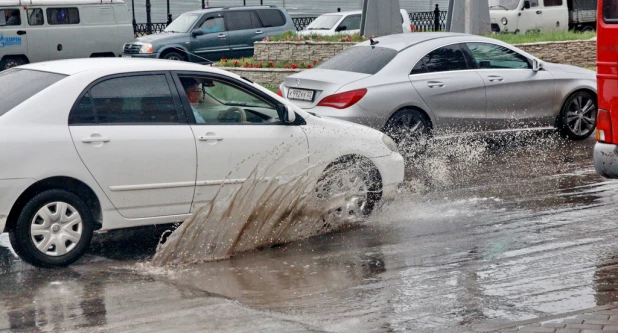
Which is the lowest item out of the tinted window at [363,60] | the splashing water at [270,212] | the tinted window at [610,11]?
the splashing water at [270,212]

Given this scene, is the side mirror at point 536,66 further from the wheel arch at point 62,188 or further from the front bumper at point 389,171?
the wheel arch at point 62,188

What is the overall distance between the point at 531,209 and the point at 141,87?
3852 millimetres

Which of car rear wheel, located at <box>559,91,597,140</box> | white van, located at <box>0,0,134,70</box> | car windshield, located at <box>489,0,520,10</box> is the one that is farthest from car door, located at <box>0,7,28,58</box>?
car rear wheel, located at <box>559,91,597,140</box>

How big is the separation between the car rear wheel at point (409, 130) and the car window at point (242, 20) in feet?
51.2

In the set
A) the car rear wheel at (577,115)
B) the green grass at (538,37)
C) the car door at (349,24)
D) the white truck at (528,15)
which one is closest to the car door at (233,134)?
the car rear wheel at (577,115)

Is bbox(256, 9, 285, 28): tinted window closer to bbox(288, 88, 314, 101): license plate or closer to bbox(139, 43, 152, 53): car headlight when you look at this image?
bbox(139, 43, 152, 53): car headlight

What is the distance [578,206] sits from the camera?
9258 millimetres

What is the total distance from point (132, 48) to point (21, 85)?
62.9ft

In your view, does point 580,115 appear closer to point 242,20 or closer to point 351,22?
point 351,22

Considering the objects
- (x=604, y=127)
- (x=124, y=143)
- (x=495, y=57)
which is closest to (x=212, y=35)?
(x=495, y=57)

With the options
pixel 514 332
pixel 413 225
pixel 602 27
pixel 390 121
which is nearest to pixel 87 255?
pixel 413 225

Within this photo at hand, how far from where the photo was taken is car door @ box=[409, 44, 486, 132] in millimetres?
12383

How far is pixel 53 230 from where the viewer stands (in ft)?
23.4

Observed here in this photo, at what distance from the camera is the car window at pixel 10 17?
86.6 feet
